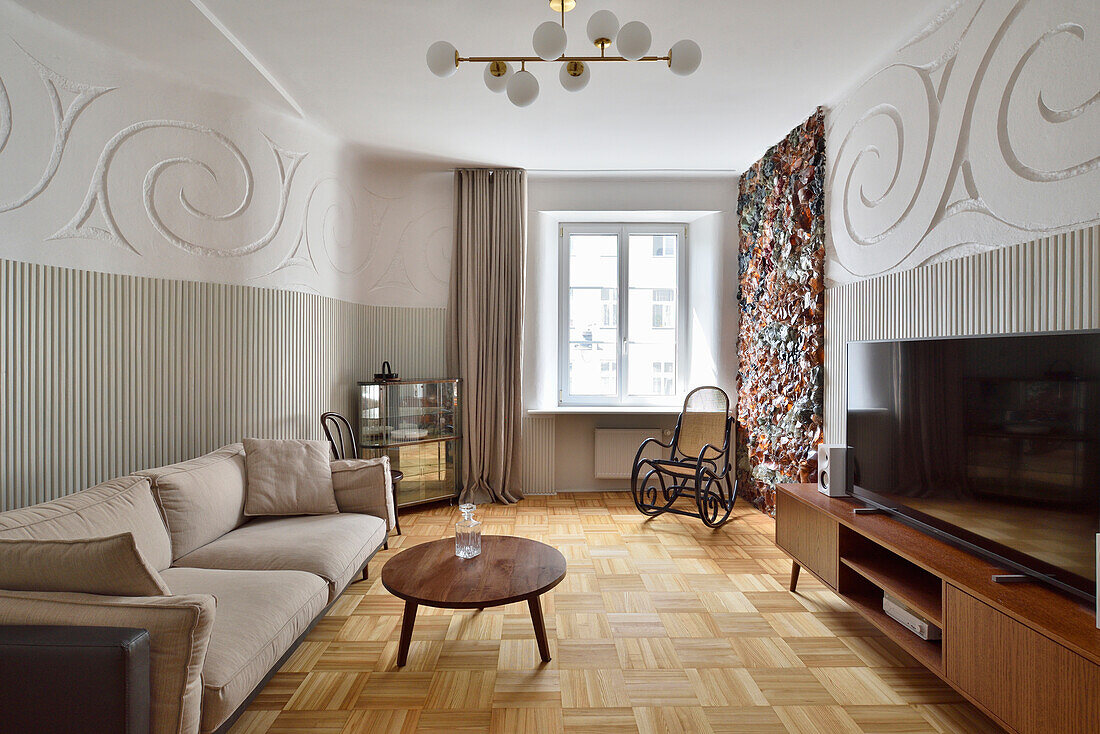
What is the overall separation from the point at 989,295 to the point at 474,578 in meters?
2.33

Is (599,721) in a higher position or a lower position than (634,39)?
lower

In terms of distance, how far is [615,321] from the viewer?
5414mm

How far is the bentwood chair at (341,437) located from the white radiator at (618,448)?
5.92 feet

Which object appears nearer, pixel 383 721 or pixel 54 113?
pixel 383 721

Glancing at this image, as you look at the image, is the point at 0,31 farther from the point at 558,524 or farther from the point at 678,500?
the point at 678,500

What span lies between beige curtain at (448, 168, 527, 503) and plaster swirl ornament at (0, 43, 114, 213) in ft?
8.92

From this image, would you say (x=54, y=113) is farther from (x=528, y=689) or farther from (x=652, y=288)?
(x=652, y=288)

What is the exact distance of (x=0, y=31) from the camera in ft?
7.76

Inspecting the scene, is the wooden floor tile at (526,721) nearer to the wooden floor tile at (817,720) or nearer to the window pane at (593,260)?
the wooden floor tile at (817,720)

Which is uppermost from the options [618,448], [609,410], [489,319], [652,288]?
[652,288]

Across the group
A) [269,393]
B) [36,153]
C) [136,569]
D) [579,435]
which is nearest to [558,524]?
[579,435]

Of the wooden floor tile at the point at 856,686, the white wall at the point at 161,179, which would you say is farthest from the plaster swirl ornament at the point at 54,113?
the wooden floor tile at the point at 856,686

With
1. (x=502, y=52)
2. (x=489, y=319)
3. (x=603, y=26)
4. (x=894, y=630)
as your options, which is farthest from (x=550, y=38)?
(x=489, y=319)

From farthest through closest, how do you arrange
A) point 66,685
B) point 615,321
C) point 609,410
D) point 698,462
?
point 615,321, point 609,410, point 698,462, point 66,685
